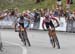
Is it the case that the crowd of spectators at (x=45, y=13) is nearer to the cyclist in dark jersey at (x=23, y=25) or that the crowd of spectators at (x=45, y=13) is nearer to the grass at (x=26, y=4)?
the grass at (x=26, y=4)

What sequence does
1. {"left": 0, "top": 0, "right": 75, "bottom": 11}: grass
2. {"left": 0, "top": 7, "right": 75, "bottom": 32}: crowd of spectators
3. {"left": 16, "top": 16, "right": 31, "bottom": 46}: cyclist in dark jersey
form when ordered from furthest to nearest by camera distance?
{"left": 0, "top": 0, "right": 75, "bottom": 11}: grass → {"left": 0, "top": 7, "right": 75, "bottom": 32}: crowd of spectators → {"left": 16, "top": 16, "right": 31, "bottom": 46}: cyclist in dark jersey

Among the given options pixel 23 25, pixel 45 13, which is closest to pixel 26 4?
pixel 45 13

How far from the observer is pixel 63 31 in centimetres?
3194

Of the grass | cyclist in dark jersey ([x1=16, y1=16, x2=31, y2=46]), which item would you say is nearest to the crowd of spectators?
the grass

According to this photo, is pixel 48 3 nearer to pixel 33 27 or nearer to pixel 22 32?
pixel 33 27

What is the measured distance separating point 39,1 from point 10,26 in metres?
12.1

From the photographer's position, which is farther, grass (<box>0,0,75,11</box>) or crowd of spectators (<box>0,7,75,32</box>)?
grass (<box>0,0,75,11</box>)

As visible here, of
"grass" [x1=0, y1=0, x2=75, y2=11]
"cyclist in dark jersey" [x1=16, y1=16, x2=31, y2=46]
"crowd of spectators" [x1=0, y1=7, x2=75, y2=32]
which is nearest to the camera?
"cyclist in dark jersey" [x1=16, y1=16, x2=31, y2=46]

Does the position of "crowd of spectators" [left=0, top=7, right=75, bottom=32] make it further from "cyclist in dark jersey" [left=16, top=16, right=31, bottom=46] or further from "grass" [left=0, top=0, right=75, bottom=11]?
"cyclist in dark jersey" [left=16, top=16, right=31, bottom=46]

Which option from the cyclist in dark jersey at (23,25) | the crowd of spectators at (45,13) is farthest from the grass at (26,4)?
the cyclist in dark jersey at (23,25)

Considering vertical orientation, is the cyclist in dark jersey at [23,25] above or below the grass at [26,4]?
above

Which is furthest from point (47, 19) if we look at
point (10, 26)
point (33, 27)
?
point (10, 26)

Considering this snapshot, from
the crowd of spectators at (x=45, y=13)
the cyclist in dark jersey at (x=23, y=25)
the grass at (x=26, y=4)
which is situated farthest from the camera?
the grass at (x=26, y=4)

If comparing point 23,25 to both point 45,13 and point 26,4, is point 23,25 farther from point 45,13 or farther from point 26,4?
point 26,4
